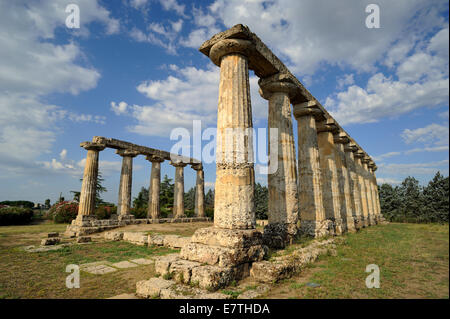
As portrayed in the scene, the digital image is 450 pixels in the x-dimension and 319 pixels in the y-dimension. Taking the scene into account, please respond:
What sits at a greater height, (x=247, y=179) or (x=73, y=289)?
(x=247, y=179)

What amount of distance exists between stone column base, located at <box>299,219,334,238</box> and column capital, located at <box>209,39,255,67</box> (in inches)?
298

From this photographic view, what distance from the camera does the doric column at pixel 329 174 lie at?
40.7ft

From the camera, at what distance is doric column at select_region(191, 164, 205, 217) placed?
83.1 feet

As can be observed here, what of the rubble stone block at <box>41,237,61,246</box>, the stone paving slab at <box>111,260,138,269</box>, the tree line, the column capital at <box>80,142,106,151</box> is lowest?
the stone paving slab at <box>111,260,138,269</box>

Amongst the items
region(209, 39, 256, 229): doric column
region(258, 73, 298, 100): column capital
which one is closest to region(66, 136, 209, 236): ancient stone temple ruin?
region(209, 39, 256, 229): doric column

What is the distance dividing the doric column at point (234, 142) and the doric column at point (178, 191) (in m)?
18.0

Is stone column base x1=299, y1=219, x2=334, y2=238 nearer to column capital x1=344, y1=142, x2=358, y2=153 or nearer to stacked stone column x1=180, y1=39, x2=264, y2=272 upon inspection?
stacked stone column x1=180, y1=39, x2=264, y2=272

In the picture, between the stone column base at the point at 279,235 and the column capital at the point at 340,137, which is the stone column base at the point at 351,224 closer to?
the column capital at the point at 340,137

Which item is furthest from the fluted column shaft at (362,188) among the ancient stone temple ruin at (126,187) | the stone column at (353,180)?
the ancient stone temple ruin at (126,187)

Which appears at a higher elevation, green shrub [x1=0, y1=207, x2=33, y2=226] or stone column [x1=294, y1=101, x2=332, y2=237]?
stone column [x1=294, y1=101, x2=332, y2=237]
